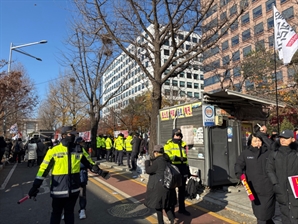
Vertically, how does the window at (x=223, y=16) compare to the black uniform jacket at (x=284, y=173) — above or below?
above

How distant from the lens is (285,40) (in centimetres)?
760

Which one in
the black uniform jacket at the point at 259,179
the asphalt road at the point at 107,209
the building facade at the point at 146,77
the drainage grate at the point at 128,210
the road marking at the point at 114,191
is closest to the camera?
the black uniform jacket at the point at 259,179

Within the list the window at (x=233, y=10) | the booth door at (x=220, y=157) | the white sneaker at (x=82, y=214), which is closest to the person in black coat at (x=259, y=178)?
the booth door at (x=220, y=157)

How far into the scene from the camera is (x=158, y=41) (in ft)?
35.5

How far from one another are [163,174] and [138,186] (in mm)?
4264

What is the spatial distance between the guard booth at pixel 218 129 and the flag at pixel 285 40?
149 cm

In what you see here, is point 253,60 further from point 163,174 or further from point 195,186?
point 163,174

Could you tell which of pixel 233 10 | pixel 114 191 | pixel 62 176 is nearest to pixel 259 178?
pixel 62 176

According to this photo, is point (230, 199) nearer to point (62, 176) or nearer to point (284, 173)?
point (284, 173)

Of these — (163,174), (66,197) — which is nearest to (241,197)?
(163,174)

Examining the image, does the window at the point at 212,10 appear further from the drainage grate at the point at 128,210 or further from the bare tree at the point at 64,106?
the bare tree at the point at 64,106

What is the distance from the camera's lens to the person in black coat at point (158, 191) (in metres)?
4.48

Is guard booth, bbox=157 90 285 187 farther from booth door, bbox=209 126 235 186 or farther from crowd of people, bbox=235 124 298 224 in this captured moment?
crowd of people, bbox=235 124 298 224

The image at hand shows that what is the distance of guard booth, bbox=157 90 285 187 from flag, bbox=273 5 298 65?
1487 millimetres
